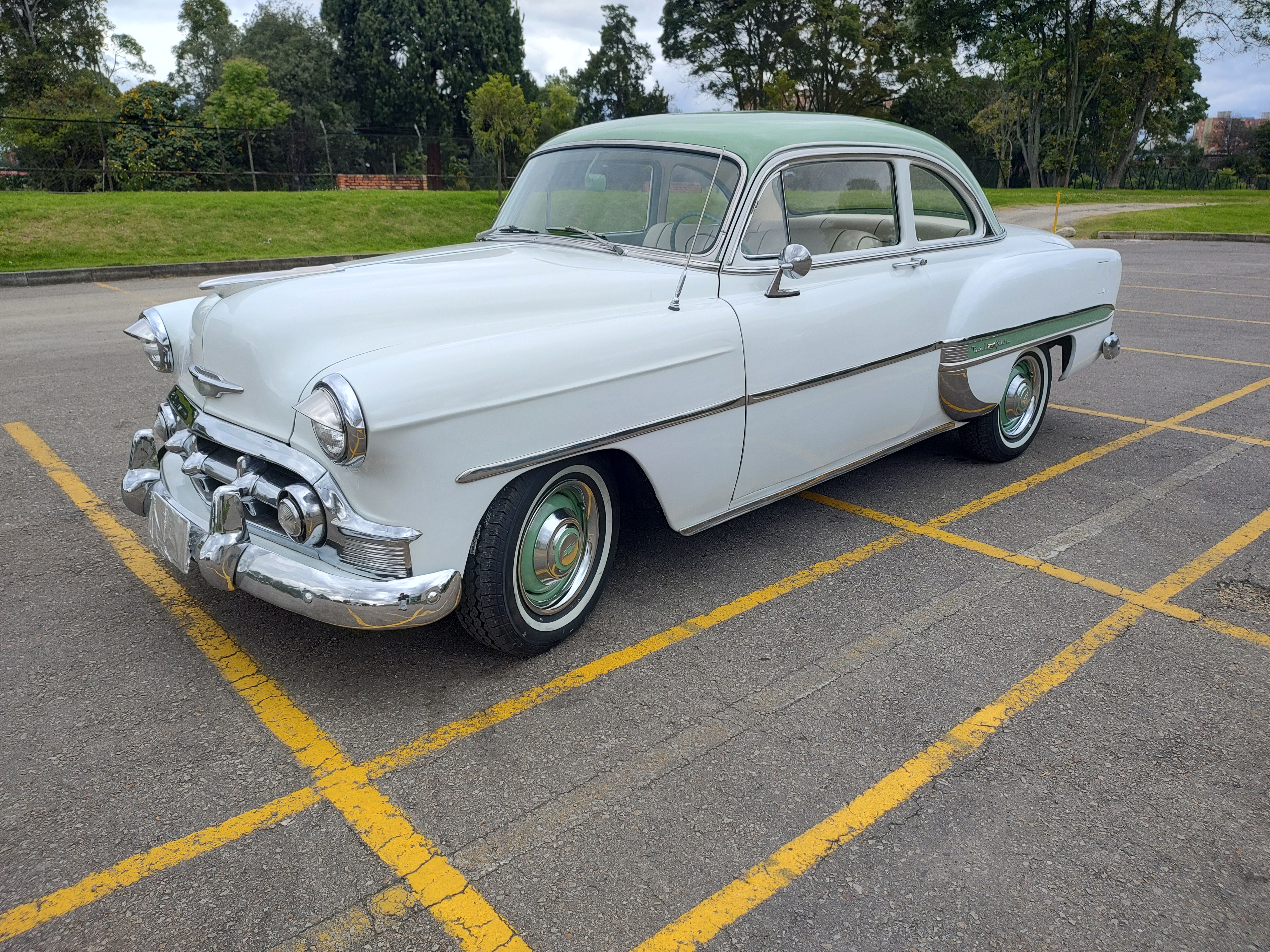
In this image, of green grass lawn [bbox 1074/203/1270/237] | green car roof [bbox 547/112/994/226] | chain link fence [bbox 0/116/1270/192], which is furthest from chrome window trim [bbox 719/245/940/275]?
chain link fence [bbox 0/116/1270/192]

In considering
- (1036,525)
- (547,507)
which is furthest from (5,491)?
(1036,525)

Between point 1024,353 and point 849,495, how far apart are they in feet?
4.26

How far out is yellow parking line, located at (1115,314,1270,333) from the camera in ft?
31.5

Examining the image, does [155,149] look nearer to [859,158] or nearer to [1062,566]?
[859,158]

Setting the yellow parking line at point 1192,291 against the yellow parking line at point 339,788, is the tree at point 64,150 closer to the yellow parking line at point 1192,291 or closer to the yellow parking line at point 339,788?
the yellow parking line at point 1192,291

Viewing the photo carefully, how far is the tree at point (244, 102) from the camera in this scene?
26.5 m

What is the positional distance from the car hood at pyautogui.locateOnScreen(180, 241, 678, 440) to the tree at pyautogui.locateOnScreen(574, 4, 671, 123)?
56.2 m

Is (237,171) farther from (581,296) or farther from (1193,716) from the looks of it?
(1193,716)

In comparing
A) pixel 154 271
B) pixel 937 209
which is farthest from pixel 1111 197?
pixel 937 209

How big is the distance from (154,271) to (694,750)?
13721 mm

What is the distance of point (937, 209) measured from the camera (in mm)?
4664

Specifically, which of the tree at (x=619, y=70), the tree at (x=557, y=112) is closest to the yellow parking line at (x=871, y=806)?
the tree at (x=557, y=112)

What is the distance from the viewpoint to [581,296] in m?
3.35

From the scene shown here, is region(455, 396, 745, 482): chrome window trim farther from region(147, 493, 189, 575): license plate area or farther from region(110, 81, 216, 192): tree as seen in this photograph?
region(110, 81, 216, 192): tree
